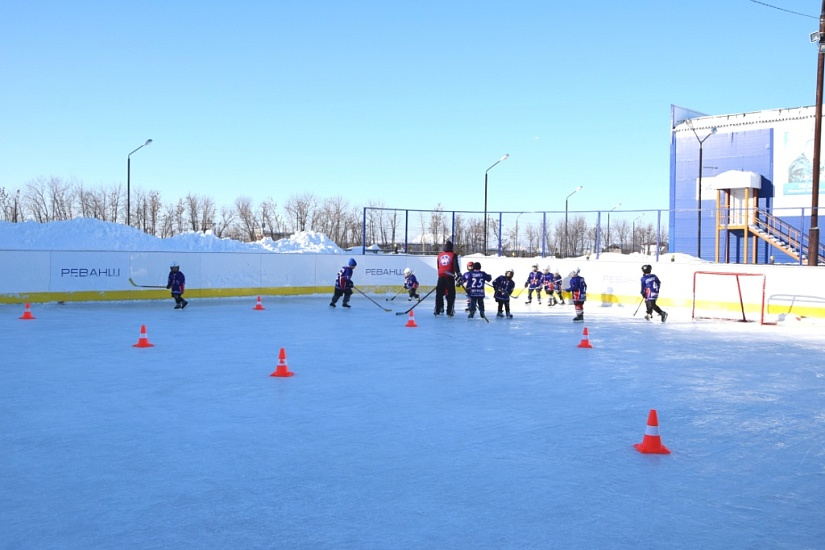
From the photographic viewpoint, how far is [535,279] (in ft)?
73.6

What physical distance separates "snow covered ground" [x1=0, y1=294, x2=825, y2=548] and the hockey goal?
6.53 metres

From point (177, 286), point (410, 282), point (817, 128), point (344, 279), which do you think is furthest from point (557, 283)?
point (177, 286)

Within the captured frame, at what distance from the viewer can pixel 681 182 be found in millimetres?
43750

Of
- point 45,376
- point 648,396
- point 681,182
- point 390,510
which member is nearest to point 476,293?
point 648,396

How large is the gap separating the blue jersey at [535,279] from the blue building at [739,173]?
14.8 m

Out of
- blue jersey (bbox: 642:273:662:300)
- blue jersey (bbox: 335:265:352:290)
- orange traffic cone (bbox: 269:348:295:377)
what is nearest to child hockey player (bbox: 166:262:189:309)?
blue jersey (bbox: 335:265:352:290)

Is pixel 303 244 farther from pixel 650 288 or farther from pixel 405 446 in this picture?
pixel 405 446

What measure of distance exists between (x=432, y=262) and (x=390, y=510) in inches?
886

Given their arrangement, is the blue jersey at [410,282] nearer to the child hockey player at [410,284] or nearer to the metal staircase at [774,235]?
the child hockey player at [410,284]

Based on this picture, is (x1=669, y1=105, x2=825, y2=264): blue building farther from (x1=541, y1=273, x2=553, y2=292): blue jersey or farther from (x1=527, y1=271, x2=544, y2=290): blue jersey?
(x1=527, y1=271, x2=544, y2=290): blue jersey

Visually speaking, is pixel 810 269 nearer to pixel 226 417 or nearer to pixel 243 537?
pixel 226 417

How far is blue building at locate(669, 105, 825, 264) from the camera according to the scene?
35062 mm

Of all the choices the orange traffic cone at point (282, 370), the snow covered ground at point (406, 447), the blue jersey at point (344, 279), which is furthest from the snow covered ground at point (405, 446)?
the blue jersey at point (344, 279)

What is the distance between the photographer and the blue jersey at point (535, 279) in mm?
22375
